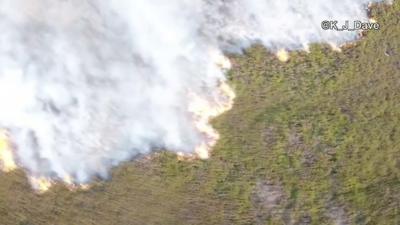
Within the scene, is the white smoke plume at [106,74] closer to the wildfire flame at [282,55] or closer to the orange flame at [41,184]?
the orange flame at [41,184]

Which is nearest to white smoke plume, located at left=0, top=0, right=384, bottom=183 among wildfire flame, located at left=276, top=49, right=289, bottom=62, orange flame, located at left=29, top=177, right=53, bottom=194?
orange flame, located at left=29, top=177, right=53, bottom=194

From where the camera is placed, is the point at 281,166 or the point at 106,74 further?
the point at 281,166

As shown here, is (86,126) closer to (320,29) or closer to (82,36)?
(82,36)

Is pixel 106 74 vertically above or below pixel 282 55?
below

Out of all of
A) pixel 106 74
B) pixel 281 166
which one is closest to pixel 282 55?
pixel 281 166

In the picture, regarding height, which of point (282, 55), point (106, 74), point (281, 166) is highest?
point (282, 55)

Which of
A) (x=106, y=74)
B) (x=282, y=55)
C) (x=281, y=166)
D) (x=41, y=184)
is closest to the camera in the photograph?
(x=41, y=184)

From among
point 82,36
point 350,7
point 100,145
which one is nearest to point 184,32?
point 82,36

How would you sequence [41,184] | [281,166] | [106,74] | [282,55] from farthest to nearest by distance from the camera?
[282,55] < [281,166] < [106,74] < [41,184]

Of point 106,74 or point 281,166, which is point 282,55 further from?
point 106,74

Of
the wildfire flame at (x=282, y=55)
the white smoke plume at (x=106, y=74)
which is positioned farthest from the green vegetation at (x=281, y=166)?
the white smoke plume at (x=106, y=74)
